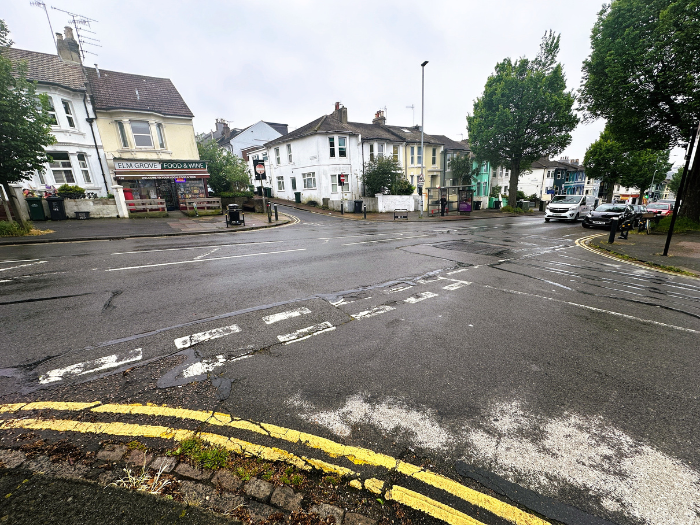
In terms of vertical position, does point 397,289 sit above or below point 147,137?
below

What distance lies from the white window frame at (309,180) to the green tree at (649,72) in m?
22.6

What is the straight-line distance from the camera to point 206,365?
340 cm

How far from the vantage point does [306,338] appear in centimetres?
407

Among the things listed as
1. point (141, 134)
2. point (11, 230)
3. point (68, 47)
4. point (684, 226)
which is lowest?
point (684, 226)

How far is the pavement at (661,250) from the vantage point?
8.88 metres

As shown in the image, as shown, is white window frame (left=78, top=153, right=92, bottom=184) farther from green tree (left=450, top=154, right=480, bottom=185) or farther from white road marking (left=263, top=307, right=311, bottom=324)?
green tree (left=450, top=154, right=480, bottom=185)

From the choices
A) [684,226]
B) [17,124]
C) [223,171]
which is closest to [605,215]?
[684,226]

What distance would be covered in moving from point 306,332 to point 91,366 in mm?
2516

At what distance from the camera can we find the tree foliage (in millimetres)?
36375

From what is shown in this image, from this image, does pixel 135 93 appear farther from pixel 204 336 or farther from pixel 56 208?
pixel 204 336

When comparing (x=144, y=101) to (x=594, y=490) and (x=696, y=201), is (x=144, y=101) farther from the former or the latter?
(x=696, y=201)

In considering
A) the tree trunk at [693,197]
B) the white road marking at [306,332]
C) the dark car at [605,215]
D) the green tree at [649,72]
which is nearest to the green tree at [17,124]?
the white road marking at [306,332]

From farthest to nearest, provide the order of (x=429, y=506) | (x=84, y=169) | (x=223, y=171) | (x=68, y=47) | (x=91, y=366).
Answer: (x=223, y=171) < (x=68, y=47) < (x=84, y=169) < (x=91, y=366) < (x=429, y=506)

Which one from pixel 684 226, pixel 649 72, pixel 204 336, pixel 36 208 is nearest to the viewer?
pixel 204 336
